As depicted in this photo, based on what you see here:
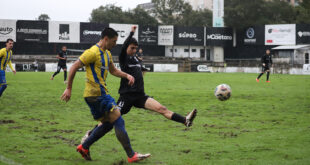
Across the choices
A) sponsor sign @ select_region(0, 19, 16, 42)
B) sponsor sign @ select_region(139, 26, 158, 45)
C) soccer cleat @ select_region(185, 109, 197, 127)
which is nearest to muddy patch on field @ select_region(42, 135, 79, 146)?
soccer cleat @ select_region(185, 109, 197, 127)

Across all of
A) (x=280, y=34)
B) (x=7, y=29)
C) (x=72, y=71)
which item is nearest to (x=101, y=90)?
(x=72, y=71)

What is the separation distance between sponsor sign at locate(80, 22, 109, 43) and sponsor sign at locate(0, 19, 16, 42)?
33.0ft

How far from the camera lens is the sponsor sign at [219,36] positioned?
67.7 meters

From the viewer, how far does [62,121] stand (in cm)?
950

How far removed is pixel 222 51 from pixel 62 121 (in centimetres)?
6230

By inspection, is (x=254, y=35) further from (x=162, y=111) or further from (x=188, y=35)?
(x=162, y=111)

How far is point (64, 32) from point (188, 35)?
2063cm

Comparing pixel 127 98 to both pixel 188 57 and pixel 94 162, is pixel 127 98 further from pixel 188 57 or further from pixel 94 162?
pixel 188 57

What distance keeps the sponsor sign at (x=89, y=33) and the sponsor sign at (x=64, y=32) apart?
2.07ft

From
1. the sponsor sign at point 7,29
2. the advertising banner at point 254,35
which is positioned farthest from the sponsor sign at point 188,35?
the sponsor sign at point 7,29

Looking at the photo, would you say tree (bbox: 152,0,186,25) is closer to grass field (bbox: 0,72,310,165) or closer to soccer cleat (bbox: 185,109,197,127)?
grass field (bbox: 0,72,310,165)

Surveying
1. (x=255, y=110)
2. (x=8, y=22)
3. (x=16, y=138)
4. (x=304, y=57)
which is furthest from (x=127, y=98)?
(x=8, y=22)

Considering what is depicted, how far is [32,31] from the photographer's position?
59.9 metres

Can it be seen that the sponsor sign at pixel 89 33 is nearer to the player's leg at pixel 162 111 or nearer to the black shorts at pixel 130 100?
the black shorts at pixel 130 100
